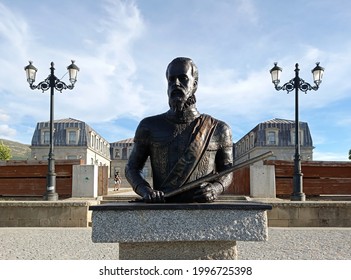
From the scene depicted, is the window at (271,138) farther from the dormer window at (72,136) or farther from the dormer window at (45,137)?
the dormer window at (45,137)

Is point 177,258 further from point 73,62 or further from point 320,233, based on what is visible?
point 73,62

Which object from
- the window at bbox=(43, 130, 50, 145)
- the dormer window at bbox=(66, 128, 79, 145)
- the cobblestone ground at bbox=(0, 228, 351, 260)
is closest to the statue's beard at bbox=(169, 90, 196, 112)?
the cobblestone ground at bbox=(0, 228, 351, 260)

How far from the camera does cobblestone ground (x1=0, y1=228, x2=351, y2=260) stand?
6.15 meters

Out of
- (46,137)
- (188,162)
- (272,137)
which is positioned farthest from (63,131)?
(188,162)

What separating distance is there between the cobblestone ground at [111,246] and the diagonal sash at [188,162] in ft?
11.7

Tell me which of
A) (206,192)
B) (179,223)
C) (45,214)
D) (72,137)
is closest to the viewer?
(179,223)

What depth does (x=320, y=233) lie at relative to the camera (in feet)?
28.7

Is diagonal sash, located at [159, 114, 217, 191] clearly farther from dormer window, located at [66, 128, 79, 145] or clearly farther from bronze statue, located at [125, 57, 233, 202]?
dormer window, located at [66, 128, 79, 145]

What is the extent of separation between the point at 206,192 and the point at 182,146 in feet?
1.64

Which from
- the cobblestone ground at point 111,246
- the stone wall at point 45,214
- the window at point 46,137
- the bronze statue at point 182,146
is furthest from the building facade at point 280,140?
the bronze statue at point 182,146

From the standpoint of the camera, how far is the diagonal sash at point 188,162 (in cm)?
305

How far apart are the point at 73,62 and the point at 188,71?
34.2 feet

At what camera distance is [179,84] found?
312cm

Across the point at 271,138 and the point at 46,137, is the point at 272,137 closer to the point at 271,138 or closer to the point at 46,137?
the point at 271,138
